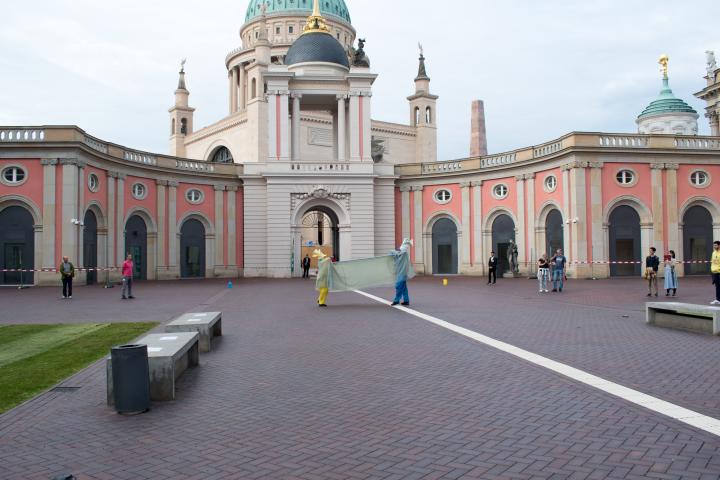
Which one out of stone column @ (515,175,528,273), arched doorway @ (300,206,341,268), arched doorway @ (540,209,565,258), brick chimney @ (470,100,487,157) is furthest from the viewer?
brick chimney @ (470,100,487,157)

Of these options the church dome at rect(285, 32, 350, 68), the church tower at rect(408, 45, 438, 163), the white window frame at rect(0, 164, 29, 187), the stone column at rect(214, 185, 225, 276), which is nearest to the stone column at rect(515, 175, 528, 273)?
the church dome at rect(285, 32, 350, 68)

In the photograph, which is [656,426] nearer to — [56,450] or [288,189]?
[56,450]

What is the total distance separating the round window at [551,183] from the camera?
37.2 m

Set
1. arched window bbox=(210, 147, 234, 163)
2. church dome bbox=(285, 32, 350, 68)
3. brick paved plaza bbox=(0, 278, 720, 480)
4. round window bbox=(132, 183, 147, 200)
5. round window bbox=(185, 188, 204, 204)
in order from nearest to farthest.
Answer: brick paved plaza bbox=(0, 278, 720, 480), round window bbox=(132, 183, 147, 200), round window bbox=(185, 188, 204, 204), church dome bbox=(285, 32, 350, 68), arched window bbox=(210, 147, 234, 163)

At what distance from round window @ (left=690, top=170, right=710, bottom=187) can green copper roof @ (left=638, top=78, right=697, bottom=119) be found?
19951mm

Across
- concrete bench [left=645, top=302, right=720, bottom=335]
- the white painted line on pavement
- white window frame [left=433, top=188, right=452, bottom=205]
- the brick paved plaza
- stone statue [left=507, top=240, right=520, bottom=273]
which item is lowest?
the brick paved plaza

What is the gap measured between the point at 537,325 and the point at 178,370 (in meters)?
8.21

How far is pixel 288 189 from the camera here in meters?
42.1

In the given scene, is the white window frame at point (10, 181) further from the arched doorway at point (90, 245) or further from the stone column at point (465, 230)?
the stone column at point (465, 230)

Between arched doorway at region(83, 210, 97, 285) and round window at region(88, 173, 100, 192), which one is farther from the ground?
round window at region(88, 173, 100, 192)

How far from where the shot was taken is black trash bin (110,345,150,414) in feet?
22.8

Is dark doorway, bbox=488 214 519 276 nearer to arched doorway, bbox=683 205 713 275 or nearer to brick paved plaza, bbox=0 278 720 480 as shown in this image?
arched doorway, bbox=683 205 713 275

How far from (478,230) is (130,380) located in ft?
121

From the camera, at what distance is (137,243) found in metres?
39.0
